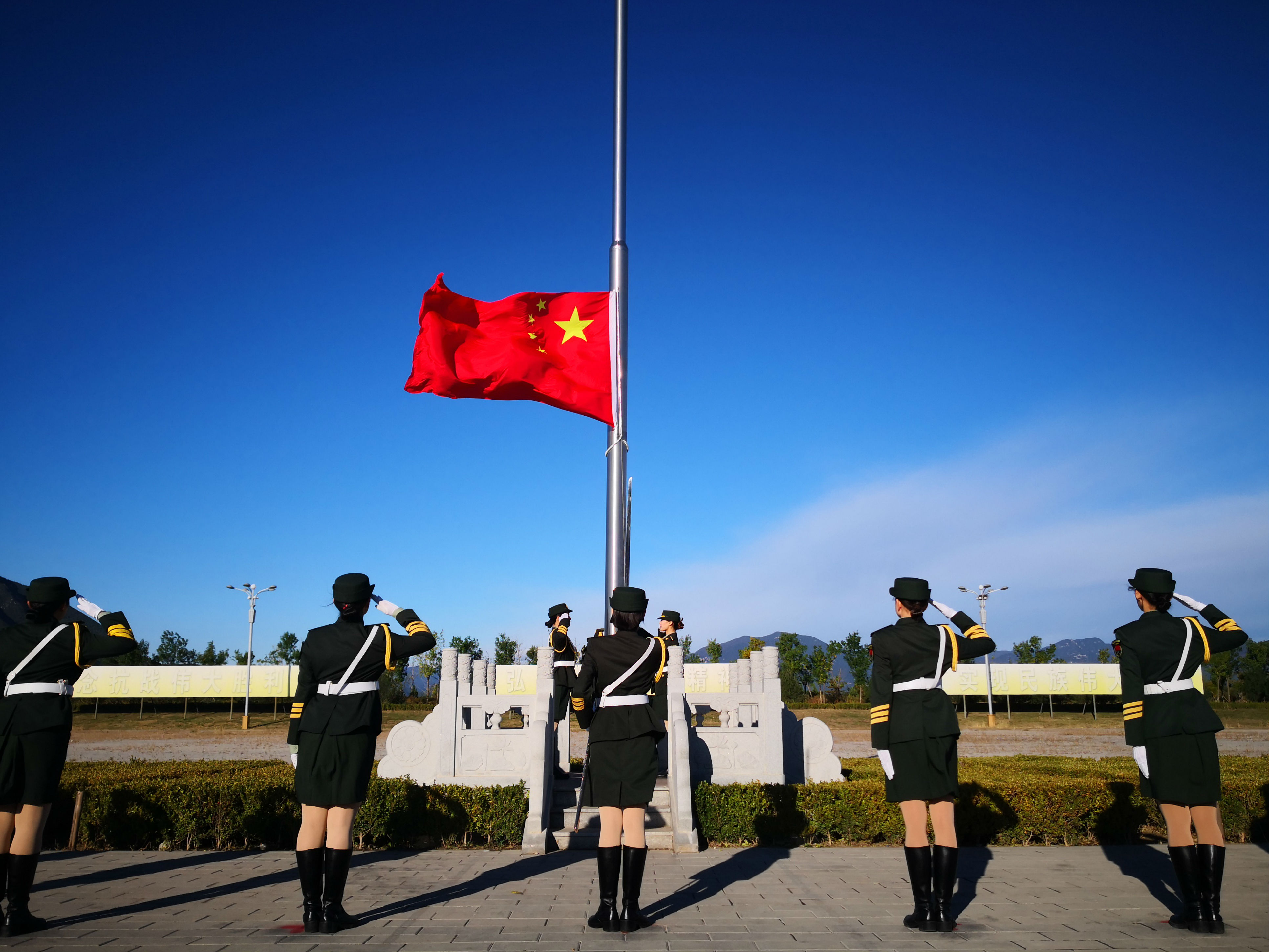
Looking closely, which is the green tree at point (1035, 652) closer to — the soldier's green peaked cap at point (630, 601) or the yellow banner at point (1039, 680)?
the yellow banner at point (1039, 680)

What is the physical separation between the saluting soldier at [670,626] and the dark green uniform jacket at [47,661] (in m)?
5.84

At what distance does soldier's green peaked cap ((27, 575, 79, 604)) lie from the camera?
5.41 metres

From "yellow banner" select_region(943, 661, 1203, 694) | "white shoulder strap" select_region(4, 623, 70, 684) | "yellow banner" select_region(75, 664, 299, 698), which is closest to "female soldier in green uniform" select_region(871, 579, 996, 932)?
"white shoulder strap" select_region(4, 623, 70, 684)

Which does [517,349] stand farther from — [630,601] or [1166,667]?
[1166,667]

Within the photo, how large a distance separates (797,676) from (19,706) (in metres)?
46.3

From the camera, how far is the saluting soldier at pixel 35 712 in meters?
5.07

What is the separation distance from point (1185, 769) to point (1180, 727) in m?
0.25

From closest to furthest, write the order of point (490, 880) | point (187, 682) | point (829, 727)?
point (490, 880) → point (829, 727) → point (187, 682)

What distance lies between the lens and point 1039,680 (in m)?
37.2

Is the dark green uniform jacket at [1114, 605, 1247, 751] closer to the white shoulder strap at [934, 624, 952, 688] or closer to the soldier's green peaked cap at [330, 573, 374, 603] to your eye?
the white shoulder strap at [934, 624, 952, 688]

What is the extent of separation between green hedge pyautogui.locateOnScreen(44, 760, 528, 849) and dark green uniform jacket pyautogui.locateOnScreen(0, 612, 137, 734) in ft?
9.13

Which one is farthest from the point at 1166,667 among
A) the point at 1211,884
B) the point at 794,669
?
the point at 794,669

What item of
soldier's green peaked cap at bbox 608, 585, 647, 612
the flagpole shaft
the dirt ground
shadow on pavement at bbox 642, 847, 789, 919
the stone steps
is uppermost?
the flagpole shaft

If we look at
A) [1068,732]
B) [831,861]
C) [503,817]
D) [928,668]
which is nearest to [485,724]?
[503,817]
